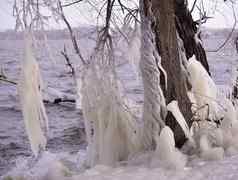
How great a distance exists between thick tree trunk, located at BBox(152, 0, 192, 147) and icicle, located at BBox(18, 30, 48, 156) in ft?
4.05

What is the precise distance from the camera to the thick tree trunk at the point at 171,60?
4191 millimetres

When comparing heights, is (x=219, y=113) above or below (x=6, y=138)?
above

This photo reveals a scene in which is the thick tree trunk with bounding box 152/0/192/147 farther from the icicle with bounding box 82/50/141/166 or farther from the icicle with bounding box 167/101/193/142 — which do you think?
the icicle with bounding box 82/50/141/166

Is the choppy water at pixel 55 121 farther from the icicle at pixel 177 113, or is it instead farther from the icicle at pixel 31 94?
the icicle at pixel 177 113

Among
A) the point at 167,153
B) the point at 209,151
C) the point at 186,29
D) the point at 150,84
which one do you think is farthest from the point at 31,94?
the point at 186,29

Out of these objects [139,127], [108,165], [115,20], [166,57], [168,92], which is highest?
[115,20]

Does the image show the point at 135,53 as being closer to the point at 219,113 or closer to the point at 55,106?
the point at 219,113

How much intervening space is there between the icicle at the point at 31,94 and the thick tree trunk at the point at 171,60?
1.23 metres

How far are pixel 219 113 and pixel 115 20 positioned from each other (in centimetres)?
158

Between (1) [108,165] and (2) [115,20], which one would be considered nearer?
(1) [108,165]

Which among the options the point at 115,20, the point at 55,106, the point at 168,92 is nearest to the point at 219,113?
the point at 168,92

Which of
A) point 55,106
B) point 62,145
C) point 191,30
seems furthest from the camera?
point 55,106

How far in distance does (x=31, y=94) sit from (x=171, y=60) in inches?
55.5

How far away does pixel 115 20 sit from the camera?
15.3 ft
